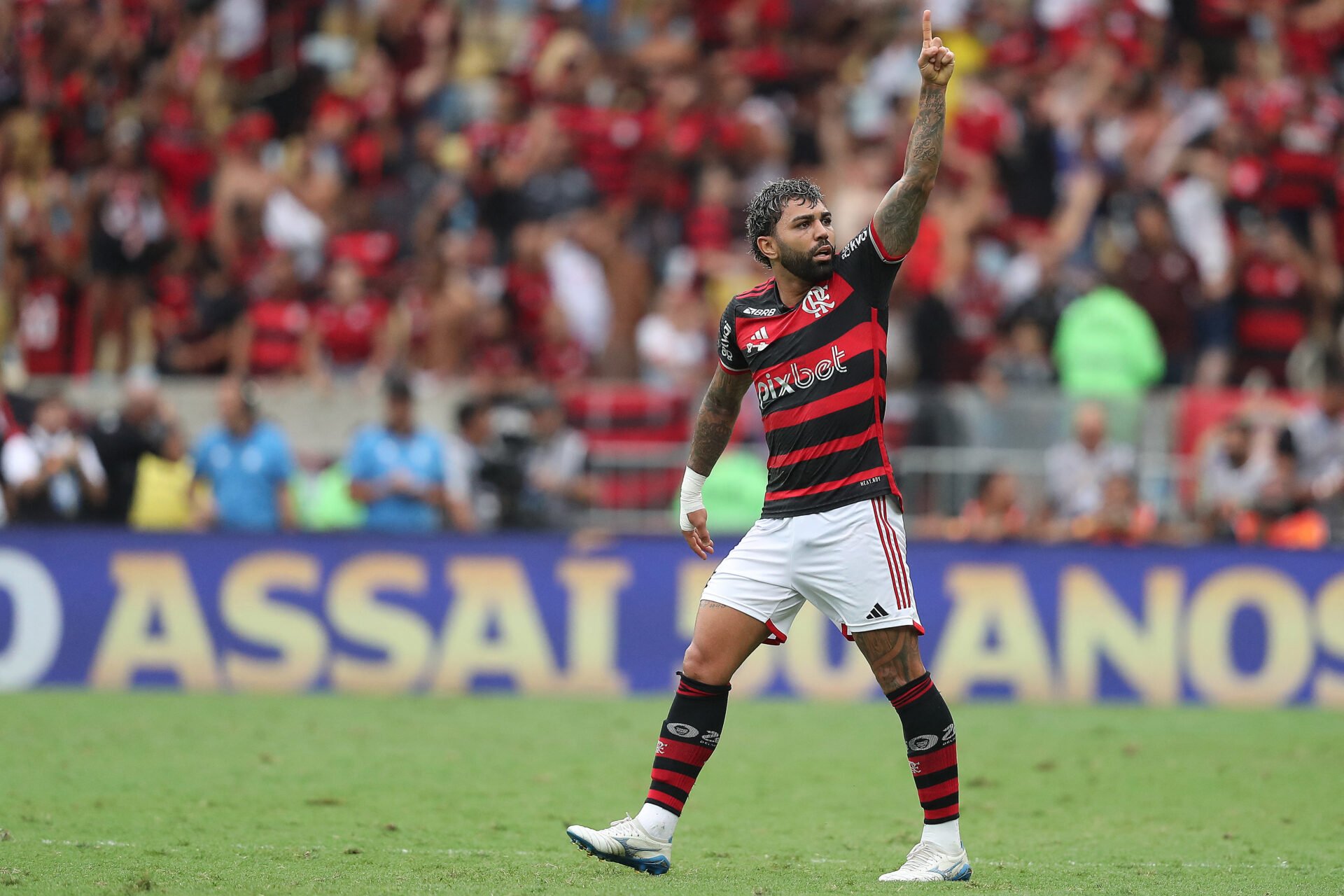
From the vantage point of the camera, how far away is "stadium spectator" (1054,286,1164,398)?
15.0m

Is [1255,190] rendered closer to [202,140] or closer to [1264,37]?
[1264,37]

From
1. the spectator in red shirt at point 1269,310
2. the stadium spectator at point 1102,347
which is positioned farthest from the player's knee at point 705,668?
the spectator in red shirt at point 1269,310

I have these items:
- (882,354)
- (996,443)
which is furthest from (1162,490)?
(882,354)

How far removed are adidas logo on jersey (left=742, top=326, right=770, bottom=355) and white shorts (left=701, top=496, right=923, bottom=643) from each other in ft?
2.22

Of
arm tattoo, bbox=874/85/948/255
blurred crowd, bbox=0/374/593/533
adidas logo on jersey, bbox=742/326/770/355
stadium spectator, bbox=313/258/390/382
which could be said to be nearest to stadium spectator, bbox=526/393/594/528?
blurred crowd, bbox=0/374/593/533

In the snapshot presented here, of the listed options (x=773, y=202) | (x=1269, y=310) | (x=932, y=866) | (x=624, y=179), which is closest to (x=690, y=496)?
(x=773, y=202)

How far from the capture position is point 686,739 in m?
6.77

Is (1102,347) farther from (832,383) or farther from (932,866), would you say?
(932,866)

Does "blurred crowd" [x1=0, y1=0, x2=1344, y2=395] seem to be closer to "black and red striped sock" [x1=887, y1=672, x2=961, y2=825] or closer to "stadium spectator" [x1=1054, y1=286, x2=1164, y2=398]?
"stadium spectator" [x1=1054, y1=286, x2=1164, y2=398]

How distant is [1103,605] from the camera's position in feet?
41.4

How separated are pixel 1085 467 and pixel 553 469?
13.9 ft

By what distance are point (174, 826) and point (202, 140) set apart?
12968 mm

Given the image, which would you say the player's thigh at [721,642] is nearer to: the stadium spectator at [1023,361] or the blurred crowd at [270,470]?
the blurred crowd at [270,470]

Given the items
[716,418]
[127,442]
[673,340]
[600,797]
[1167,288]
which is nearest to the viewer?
[716,418]
